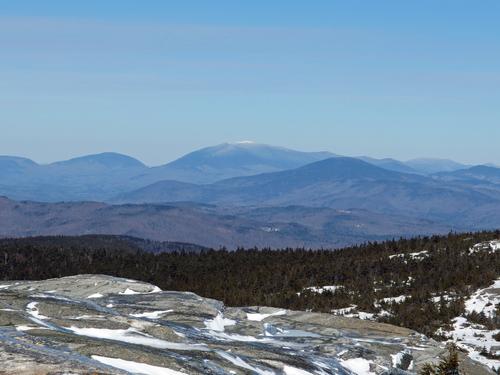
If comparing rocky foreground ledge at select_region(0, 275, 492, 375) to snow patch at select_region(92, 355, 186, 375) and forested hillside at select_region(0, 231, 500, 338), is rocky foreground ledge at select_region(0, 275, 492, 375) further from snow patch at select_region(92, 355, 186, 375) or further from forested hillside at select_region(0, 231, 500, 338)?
forested hillside at select_region(0, 231, 500, 338)

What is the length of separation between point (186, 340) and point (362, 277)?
3119 centimetres

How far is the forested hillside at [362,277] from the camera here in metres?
40.8

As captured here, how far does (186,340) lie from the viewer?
2145 cm

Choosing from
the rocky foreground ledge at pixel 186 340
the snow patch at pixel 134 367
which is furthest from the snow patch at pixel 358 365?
the snow patch at pixel 134 367

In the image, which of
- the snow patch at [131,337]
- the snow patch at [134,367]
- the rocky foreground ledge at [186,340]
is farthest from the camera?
the snow patch at [131,337]

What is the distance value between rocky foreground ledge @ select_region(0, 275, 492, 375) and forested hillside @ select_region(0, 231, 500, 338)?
30.3 ft

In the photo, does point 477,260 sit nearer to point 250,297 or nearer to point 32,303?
point 250,297

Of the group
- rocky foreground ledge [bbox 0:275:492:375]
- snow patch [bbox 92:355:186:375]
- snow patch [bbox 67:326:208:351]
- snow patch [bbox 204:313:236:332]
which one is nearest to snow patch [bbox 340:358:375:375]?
rocky foreground ledge [bbox 0:275:492:375]

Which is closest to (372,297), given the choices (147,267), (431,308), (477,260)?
(431,308)

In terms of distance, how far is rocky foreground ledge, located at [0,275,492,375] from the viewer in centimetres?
1655

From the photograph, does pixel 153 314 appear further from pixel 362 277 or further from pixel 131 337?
pixel 362 277

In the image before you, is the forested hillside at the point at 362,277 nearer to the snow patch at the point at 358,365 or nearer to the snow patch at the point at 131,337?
the snow patch at the point at 358,365

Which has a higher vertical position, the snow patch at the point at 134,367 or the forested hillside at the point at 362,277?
the snow patch at the point at 134,367

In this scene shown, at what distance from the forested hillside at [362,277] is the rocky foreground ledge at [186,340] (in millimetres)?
9237
